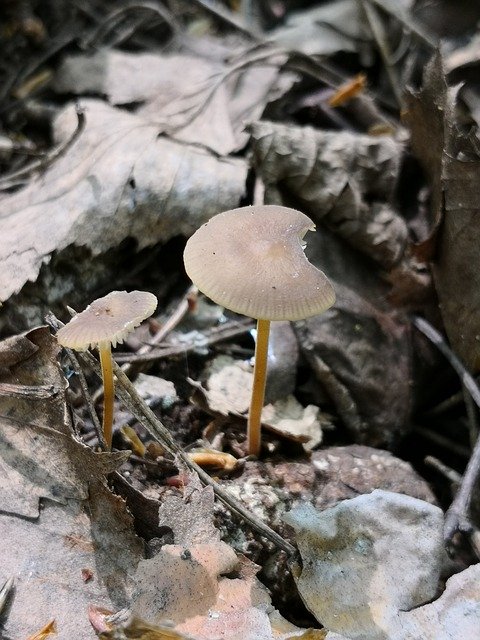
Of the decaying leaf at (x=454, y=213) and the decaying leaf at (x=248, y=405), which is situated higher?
the decaying leaf at (x=454, y=213)

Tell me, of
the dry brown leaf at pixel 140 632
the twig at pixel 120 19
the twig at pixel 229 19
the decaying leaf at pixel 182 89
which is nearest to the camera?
the dry brown leaf at pixel 140 632

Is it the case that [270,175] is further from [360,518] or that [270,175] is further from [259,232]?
[360,518]

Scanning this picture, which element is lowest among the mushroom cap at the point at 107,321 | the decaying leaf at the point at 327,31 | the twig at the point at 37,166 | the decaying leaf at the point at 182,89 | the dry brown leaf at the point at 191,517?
the dry brown leaf at the point at 191,517

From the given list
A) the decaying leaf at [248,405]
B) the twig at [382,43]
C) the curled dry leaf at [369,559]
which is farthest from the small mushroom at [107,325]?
the twig at [382,43]

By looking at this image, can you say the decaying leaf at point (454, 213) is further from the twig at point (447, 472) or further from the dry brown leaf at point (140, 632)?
the dry brown leaf at point (140, 632)

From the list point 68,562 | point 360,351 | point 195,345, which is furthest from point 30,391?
point 360,351

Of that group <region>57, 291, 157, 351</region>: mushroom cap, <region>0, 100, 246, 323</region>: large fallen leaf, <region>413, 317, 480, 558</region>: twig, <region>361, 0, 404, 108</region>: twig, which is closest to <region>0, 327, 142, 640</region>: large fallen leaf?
<region>57, 291, 157, 351</region>: mushroom cap

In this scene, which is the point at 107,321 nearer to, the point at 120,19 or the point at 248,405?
the point at 248,405

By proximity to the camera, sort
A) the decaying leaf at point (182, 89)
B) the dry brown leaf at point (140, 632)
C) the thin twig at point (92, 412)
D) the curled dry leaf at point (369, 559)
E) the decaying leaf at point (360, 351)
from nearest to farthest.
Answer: the dry brown leaf at point (140, 632)
the curled dry leaf at point (369, 559)
the thin twig at point (92, 412)
the decaying leaf at point (360, 351)
the decaying leaf at point (182, 89)
